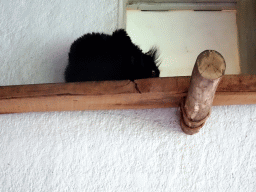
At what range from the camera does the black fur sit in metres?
0.88

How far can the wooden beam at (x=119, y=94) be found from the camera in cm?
74

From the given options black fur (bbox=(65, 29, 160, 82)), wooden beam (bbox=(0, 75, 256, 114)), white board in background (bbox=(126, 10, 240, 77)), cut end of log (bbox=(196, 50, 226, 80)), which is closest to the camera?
cut end of log (bbox=(196, 50, 226, 80))

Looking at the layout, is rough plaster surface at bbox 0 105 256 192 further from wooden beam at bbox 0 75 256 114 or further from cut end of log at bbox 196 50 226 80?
cut end of log at bbox 196 50 226 80

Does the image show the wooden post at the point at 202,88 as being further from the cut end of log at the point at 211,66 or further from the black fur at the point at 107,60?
the black fur at the point at 107,60

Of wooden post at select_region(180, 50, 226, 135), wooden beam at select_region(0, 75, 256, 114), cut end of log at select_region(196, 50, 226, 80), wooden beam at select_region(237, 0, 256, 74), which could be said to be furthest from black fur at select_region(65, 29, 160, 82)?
wooden beam at select_region(237, 0, 256, 74)

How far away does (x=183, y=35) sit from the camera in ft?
4.90

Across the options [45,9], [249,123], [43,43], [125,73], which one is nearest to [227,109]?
[249,123]

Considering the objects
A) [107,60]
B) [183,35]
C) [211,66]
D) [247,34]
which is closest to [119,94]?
[107,60]

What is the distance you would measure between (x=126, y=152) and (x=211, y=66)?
0.44m

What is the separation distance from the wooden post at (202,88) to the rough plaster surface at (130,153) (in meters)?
0.11

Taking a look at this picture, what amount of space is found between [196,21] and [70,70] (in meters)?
0.96

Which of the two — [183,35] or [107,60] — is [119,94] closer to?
[107,60]

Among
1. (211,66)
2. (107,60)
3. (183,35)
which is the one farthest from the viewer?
(183,35)

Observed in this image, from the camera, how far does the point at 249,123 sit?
855 millimetres
